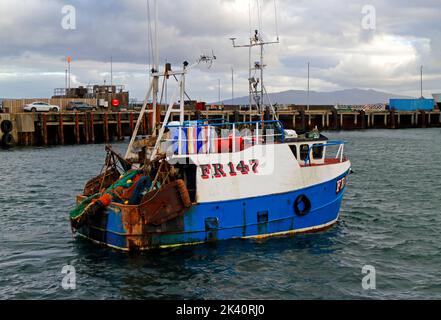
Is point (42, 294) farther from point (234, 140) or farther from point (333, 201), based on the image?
point (333, 201)

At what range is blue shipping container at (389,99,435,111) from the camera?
10431cm

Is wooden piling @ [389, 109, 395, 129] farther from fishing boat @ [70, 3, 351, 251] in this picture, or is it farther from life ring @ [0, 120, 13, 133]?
fishing boat @ [70, 3, 351, 251]

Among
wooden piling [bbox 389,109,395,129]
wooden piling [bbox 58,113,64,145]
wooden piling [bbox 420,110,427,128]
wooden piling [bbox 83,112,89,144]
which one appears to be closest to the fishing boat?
wooden piling [bbox 58,113,64,145]

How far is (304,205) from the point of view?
18.8m

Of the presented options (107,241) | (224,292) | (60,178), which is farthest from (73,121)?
(224,292)

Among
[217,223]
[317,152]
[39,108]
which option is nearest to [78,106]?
[39,108]

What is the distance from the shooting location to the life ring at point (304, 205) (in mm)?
18575

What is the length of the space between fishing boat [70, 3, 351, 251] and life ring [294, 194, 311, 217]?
3cm

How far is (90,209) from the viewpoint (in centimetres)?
1698

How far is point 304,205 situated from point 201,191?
12.5 feet

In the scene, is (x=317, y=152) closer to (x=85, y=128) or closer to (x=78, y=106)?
(x=85, y=128)

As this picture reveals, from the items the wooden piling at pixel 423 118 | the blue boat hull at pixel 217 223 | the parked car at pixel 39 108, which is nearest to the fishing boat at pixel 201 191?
the blue boat hull at pixel 217 223
